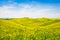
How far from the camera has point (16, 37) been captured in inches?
726

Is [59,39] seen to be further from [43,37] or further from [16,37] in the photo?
[16,37]

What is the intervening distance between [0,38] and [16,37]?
1.89m

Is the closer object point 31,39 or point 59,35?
point 31,39

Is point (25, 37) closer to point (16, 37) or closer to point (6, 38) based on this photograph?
point (16, 37)

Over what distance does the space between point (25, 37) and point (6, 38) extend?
2.27 metres

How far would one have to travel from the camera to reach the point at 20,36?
18797 mm

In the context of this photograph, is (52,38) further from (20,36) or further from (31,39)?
(20,36)

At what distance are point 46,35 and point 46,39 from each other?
1.57 m

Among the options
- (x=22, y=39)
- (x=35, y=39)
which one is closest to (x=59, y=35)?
(x=35, y=39)

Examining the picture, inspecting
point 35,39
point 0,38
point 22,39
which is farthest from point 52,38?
point 0,38

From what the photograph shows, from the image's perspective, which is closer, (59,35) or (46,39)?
(46,39)

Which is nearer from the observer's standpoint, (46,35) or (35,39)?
(35,39)

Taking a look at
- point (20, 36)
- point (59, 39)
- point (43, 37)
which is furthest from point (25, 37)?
point (59, 39)

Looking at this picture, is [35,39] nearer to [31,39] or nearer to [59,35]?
[31,39]
